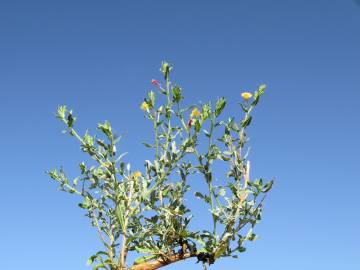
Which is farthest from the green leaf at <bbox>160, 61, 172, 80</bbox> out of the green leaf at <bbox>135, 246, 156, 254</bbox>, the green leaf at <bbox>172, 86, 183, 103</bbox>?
the green leaf at <bbox>135, 246, 156, 254</bbox>

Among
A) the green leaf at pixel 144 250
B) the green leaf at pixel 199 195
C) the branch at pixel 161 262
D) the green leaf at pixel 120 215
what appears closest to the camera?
the green leaf at pixel 120 215

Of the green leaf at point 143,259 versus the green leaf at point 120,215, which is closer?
the green leaf at point 120,215

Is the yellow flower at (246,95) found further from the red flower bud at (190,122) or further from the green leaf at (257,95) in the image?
the red flower bud at (190,122)

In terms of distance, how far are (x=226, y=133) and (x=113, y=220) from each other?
1838mm

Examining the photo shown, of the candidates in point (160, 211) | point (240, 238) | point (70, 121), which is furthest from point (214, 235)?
point (70, 121)

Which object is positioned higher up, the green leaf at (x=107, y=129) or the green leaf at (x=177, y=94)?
the green leaf at (x=177, y=94)

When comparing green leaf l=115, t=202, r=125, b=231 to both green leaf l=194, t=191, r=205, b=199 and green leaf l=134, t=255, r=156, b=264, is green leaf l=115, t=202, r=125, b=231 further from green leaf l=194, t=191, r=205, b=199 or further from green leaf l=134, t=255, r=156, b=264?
green leaf l=194, t=191, r=205, b=199

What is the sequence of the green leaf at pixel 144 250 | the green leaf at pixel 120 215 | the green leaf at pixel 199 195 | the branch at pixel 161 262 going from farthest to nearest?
the green leaf at pixel 199 195 < the green leaf at pixel 144 250 < the branch at pixel 161 262 < the green leaf at pixel 120 215

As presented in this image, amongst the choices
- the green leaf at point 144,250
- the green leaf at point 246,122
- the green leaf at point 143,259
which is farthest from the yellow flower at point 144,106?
the green leaf at point 143,259

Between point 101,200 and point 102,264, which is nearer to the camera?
point 102,264

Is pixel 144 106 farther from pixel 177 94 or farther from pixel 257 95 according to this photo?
pixel 257 95

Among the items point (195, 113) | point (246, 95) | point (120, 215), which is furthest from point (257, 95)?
point (120, 215)

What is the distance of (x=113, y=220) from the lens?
259 inches

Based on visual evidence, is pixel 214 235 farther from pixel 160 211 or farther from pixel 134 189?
pixel 134 189
